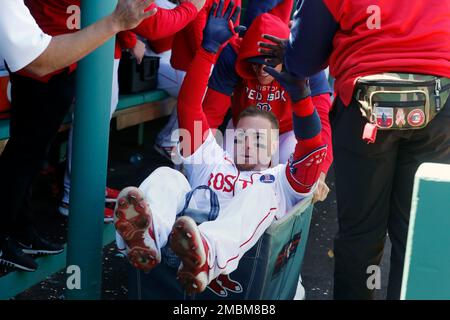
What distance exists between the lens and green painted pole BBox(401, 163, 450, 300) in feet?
5.11

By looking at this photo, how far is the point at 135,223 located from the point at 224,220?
12.3 inches

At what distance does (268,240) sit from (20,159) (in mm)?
1014

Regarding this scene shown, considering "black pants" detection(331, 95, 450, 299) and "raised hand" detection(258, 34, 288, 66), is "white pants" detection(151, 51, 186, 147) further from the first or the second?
"black pants" detection(331, 95, 450, 299)

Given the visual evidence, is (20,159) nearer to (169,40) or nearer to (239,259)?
(239,259)

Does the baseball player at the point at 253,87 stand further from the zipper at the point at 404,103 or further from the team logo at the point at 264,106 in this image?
the zipper at the point at 404,103

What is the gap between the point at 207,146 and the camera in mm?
3078

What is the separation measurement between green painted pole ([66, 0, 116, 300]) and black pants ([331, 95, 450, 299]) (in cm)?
78

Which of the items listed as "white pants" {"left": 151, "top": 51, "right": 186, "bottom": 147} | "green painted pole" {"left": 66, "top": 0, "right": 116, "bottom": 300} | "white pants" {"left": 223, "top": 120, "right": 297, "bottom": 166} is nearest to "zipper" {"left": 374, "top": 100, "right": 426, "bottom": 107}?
"green painted pole" {"left": 66, "top": 0, "right": 116, "bottom": 300}

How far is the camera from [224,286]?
98.7 inches

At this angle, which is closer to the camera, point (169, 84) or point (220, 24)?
point (220, 24)

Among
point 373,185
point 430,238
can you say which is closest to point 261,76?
point 373,185

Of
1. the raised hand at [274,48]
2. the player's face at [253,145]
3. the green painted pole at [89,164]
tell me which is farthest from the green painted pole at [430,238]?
the player's face at [253,145]

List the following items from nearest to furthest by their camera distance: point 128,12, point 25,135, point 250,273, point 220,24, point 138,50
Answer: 1. point 128,12
2. point 250,273
3. point 25,135
4. point 220,24
5. point 138,50

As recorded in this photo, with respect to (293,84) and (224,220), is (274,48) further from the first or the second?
(224,220)
